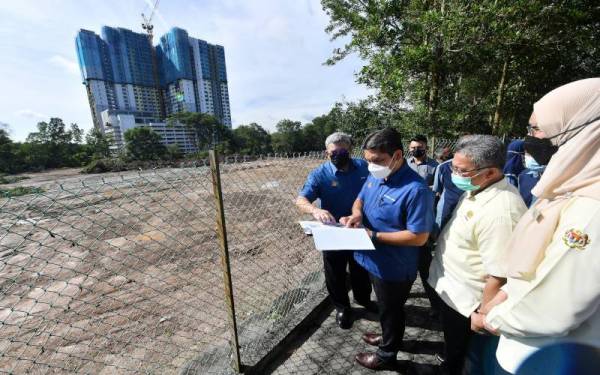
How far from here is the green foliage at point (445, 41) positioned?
5156 mm

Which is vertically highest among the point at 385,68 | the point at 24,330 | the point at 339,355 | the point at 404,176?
the point at 385,68

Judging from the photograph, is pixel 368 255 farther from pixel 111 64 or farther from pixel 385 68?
pixel 111 64

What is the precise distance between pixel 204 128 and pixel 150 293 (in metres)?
62.5

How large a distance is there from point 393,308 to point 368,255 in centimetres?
39

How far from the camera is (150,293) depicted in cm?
462

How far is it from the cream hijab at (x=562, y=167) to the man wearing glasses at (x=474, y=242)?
27 centimetres

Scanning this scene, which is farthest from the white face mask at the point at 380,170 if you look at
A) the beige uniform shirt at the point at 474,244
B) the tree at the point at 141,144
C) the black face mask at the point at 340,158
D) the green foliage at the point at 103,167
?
the tree at the point at 141,144

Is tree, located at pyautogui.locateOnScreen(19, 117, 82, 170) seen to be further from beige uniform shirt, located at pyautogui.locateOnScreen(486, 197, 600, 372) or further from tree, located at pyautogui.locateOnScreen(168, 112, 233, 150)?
beige uniform shirt, located at pyautogui.locateOnScreen(486, 197, 600, 372)

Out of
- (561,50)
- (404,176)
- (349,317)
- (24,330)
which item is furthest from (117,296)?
(561,50)

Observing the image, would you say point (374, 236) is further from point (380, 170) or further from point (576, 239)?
point (576, 239)

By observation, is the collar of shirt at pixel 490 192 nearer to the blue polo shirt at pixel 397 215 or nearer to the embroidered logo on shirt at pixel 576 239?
the blue polo shirt at pixel 397 215

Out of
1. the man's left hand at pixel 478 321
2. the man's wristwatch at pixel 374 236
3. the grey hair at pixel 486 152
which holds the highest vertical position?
the grey hair at pixel 486 152

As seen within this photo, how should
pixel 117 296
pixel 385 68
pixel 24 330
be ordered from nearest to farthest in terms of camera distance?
pixel 24 330 < pixel 117 296 < pixel 385 68

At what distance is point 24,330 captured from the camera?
13.3 feet
